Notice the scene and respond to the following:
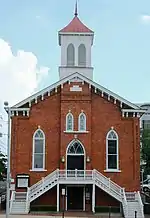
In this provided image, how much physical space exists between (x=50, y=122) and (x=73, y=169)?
457 centimetres

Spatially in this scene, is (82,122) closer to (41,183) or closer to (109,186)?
(109,186)

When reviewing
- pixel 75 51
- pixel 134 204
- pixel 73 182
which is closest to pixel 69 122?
pixel 73 182

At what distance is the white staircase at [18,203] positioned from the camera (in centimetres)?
3722

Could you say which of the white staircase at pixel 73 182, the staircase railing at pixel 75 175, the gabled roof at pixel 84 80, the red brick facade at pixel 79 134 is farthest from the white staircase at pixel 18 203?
the gabled roof at pixel 84 80

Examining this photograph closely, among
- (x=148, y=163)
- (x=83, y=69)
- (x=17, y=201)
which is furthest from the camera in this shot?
(x=148, y=163)

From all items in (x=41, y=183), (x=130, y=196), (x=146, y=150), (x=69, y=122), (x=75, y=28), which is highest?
(x=75, y=28)

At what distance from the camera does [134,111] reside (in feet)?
135

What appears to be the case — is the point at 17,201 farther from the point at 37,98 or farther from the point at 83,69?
the point at 83,69

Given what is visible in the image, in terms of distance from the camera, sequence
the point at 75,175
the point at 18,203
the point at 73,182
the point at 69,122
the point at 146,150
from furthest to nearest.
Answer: the point at 146,150 → the point at 69,122 → the point at 75,175 → the point at 73,182 → the point at 18,203

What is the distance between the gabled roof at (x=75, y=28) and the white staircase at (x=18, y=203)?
17.5 m

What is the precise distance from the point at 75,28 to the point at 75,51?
108 inches

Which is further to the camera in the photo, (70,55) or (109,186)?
(70,55)

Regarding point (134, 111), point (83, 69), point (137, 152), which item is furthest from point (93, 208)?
point (83, 69)

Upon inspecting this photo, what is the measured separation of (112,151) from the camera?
41.0 meters
